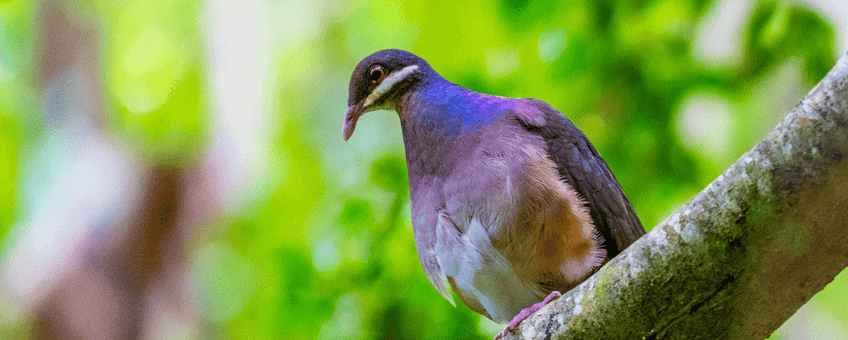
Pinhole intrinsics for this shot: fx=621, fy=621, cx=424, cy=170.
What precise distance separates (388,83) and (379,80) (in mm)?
26

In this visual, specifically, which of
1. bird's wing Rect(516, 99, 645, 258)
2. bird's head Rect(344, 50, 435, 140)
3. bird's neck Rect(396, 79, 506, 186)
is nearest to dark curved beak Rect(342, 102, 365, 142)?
bird's head Rect(344, 50, 435, 140)

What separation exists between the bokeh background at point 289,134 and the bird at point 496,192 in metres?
0.53

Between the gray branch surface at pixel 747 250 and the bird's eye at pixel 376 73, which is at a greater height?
the bird's eye at pixel 376 73

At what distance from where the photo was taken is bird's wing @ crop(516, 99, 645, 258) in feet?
4.66

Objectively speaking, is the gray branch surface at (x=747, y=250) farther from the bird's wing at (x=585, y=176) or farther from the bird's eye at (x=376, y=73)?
the bird's eye at (x=376, y=73)

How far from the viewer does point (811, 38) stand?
1841 mm

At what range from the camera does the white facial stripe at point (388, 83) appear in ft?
4.84

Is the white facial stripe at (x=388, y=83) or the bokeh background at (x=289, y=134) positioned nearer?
the white facial stripe at (x=388, y=83)

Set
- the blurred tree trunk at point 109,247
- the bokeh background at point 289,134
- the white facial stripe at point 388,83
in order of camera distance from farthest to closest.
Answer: the blurred tree trunk at point 109,247 < the bokeh background at point 289,134 < the white facial stripe at point 388,83

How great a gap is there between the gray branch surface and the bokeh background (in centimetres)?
97

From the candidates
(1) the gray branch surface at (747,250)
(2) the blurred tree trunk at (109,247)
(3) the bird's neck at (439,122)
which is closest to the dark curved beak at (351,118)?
(3) the bird's neck at (439,122)

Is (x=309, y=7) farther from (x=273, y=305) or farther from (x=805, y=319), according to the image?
(x=805, y=319)

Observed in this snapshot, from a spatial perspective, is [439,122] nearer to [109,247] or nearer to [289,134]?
[289,134]

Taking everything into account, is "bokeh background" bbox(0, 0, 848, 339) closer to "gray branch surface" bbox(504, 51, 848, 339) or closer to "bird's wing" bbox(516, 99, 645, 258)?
"bird's wing" bbox(516, 99, 645, 258)
